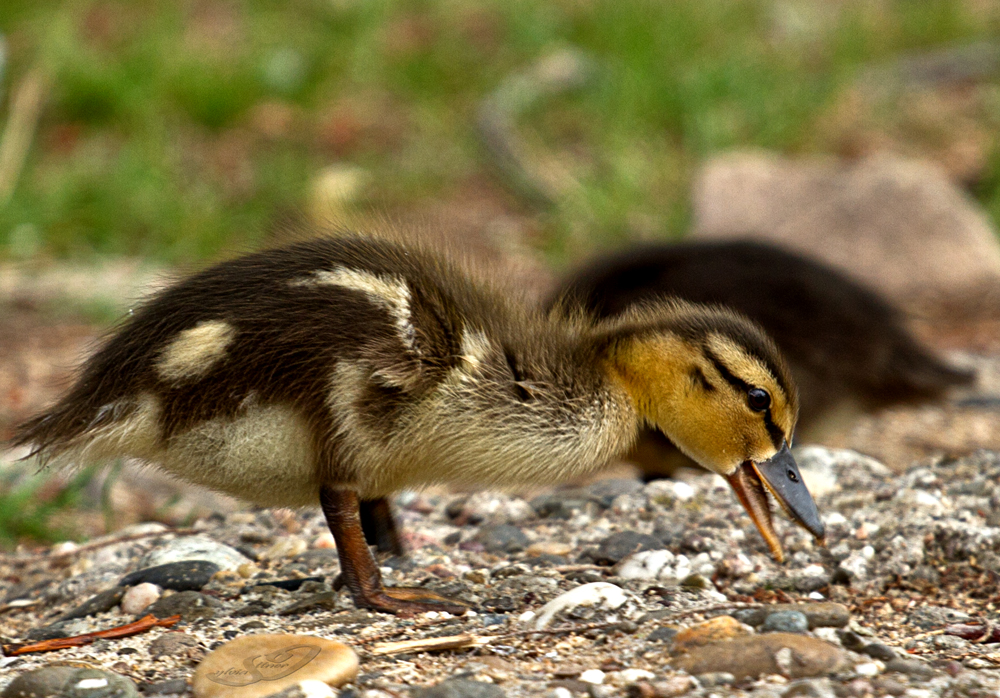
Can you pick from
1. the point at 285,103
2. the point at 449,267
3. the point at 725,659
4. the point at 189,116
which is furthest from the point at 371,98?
the point at 725,659

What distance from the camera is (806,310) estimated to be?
474 cm

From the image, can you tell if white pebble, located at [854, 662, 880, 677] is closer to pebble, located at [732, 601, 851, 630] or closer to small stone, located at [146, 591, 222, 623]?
pebble, located at [732, 601, 851, 630]

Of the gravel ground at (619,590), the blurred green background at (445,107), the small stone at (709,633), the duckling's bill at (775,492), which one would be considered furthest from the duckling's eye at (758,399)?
the blurred green background at (445,107)

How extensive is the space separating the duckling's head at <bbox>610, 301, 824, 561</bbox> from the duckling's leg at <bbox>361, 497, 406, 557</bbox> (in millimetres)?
694

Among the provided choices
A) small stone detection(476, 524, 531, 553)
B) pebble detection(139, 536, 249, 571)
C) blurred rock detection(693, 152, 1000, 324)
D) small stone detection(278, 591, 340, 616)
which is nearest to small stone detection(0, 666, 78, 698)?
small stone detection(278, 591, 340, 616)

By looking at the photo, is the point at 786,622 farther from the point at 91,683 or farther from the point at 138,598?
the point at 138,598

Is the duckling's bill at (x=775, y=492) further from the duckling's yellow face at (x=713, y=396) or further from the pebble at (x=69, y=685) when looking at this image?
the pebble at (x=69, y=685)

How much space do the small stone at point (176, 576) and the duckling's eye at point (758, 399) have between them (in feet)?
4.41

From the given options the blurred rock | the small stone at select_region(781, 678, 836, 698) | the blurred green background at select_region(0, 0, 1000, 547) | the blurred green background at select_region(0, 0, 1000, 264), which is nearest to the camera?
the small stone at select_region(781, 678, 836, 698)

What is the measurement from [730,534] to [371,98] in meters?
5.89

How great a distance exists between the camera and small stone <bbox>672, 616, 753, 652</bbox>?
8.23 ft

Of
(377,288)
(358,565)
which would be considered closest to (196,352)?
(377,288)

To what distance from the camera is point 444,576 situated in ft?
10.5

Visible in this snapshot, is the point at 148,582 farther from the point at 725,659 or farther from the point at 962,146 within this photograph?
the point at 962,146
